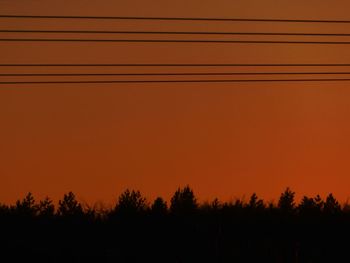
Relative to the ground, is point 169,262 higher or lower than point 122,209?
lower

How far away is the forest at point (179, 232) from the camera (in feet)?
118

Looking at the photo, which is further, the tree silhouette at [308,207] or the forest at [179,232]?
the tree silhouette at [308,207]

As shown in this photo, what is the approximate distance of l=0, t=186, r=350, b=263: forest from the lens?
3597 centimetres

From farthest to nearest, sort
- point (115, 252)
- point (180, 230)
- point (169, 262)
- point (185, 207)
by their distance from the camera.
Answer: point (185, 207) < point (180, 230) < point (115, 252) < point (169, 262)

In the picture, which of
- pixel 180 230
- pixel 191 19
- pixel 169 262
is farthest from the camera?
pixel 180 230

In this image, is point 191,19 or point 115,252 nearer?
point 191,19

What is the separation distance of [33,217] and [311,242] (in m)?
13.9

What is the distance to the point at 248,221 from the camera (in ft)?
160

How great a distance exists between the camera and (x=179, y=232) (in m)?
42.6

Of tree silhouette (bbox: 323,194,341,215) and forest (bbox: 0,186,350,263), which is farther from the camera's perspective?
tree silhouette (bbox: 323,194,341,215)

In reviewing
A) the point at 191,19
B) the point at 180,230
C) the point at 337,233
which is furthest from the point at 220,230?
the point at 191,19

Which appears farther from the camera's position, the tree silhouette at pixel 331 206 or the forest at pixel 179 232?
the tree silhouette at pixel 331 206

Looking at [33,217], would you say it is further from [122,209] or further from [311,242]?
[311,242]

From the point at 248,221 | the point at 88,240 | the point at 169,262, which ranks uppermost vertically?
the point at 248,221
